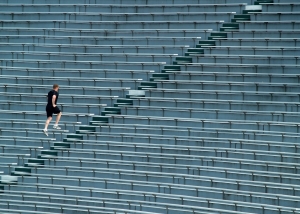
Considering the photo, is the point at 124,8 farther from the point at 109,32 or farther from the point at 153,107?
the point at 153,107

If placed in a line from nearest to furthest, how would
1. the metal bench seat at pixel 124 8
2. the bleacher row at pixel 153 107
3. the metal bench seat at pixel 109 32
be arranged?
the bleacher row at pixel 153 107
the metal bench seat at pixel 109 32
the metal bench seat at pixel 124 8

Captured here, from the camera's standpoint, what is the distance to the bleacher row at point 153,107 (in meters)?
13.1

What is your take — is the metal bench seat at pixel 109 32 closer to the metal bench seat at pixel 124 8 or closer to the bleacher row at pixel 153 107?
the bleacher row at pixel 153 107

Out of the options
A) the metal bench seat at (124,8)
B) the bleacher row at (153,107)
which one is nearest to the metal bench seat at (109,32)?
the bleacher row at (153,107)

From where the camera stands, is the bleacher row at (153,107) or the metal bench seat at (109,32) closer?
the bleacher row at (153,107)

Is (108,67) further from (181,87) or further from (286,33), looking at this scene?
(286,33)

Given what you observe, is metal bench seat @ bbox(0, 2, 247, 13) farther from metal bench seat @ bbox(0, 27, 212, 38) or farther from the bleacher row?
metal bench seat @ bbox(0, 27, 212, 38)

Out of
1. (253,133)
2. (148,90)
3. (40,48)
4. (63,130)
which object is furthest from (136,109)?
(40,48)

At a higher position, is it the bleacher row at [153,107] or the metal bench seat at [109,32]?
the metal bench seat at [109,32]

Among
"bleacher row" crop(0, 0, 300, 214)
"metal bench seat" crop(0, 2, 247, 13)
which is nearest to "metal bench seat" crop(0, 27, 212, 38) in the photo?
"bleacher row" crop(0, 0, 300, 214)

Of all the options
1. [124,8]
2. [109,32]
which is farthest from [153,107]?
[124,8]

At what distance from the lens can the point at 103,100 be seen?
1591 centimetres

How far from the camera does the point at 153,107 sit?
15.1 metres

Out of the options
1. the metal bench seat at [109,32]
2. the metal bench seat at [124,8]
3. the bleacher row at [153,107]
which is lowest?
the bleacher row at [153,107]
